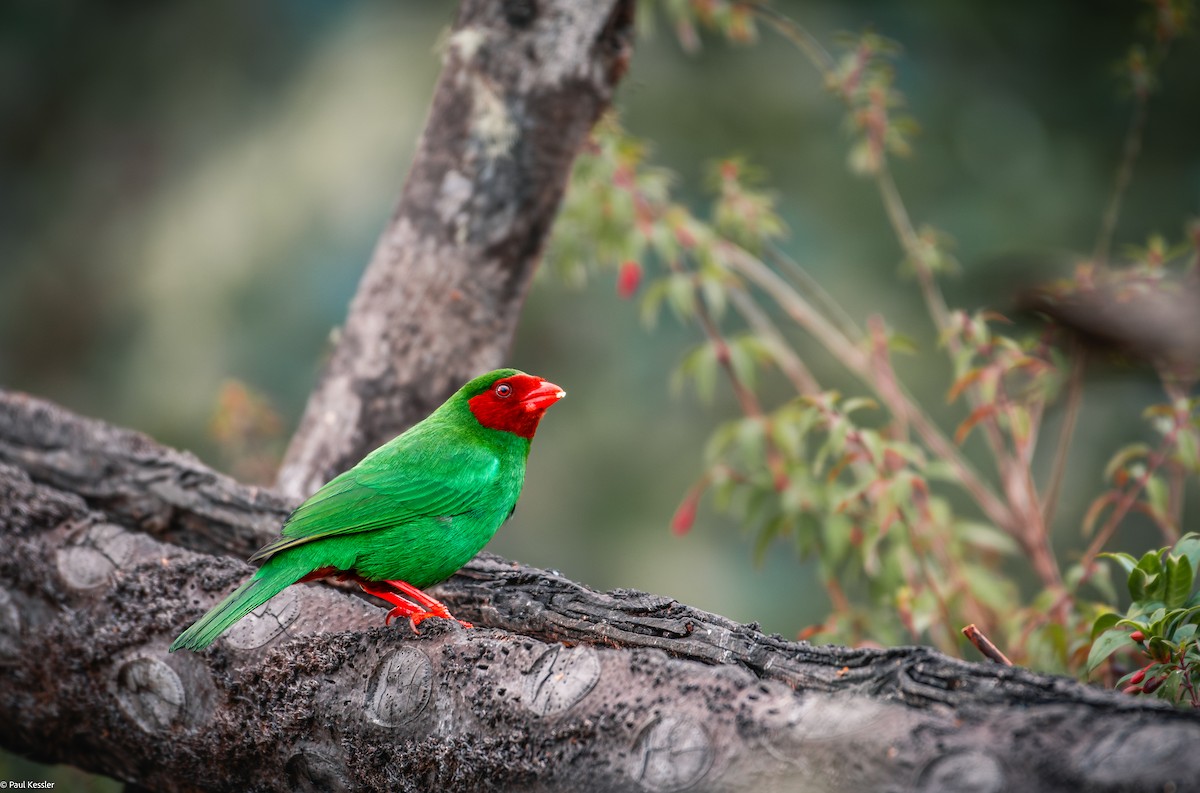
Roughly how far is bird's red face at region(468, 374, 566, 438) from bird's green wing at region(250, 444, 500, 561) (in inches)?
4.9

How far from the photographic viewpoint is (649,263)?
730 cm

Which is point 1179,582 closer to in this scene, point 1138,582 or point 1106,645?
point 1138,582

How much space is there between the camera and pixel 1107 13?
6883mm

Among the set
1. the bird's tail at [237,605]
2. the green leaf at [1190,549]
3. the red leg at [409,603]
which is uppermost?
the green leaf at [1190,549]

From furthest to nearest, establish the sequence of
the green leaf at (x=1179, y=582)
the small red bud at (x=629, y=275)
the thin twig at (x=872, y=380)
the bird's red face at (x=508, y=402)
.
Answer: the small red bud at (x=629, y=275) → the thin twig at (x=872, y=380) → the bird's red face at (x=508, y=402) → the green leaf at (x=1179, y=582)

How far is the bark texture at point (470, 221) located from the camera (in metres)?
3.63

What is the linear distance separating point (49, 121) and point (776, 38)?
5761 mm

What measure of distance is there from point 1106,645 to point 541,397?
152 cm

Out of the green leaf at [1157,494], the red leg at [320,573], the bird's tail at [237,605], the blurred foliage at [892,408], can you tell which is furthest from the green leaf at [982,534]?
the bird's tail at [237,605]

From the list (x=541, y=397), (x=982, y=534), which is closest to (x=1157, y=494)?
(x=982, y=534)

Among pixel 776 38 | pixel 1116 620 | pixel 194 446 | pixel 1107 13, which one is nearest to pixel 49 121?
pixel 194 446

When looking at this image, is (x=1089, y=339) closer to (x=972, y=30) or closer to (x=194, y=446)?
(x=972, y=30)

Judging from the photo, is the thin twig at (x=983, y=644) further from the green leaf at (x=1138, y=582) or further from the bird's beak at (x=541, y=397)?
the bird's beak at (x=541, y=397)

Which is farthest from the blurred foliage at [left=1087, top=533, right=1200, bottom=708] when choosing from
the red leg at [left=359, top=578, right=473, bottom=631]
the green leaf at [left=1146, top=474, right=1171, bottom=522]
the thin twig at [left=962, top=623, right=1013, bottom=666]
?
the red leg at [left=359, top=578, right=473, bottom=631]
